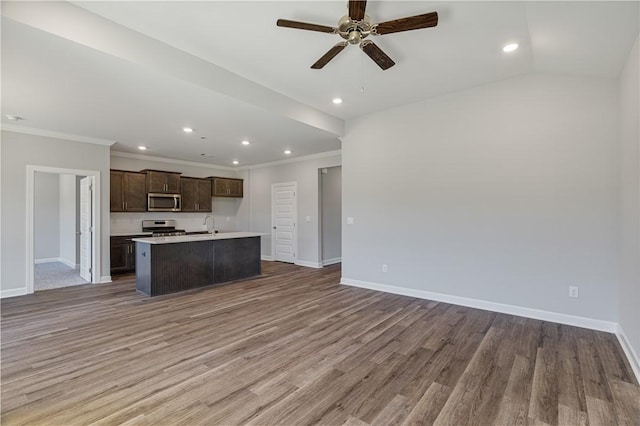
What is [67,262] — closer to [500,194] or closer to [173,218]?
[173,218]

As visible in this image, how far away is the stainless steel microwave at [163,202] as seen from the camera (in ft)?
23.1

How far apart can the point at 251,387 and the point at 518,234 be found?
345 cm

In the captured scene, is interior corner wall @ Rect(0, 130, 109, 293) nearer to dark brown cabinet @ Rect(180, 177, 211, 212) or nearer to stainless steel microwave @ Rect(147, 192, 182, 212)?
stainless steel microwave @ Rect(147, 192, 182, 212)

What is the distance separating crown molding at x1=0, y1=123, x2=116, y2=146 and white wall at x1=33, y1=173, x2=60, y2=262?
384 cm

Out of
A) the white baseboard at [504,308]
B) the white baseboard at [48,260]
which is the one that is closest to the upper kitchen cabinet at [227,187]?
the white baseboard at [48,260]

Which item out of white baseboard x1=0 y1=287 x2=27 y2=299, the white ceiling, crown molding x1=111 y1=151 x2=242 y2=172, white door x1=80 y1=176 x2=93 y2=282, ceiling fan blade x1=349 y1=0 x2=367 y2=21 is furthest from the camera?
crown molding x1=111 y1=151 x2=242 y2=172

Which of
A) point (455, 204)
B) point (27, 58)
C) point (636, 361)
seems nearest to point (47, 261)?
point (27, 58)

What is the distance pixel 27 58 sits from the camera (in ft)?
8.95

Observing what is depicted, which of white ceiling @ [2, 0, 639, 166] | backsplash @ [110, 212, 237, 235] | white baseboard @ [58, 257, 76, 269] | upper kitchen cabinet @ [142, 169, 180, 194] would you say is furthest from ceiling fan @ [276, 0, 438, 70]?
white baseboard @ [58, 257, 76, 269]

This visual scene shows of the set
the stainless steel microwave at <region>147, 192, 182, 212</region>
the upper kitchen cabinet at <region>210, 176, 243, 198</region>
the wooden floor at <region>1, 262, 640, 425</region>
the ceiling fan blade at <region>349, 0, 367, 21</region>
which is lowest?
the wooden floor at <region>1, 262, 640, 425</region>

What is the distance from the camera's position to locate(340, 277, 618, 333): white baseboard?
323 cm

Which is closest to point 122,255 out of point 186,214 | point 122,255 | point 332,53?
point 122,255

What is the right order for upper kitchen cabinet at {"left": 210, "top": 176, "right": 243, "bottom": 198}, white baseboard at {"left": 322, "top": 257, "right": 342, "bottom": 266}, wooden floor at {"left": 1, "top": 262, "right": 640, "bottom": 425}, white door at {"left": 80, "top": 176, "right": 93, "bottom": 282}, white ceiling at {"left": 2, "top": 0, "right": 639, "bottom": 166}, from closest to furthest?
wooden floor at {"left": 1, "top": 262, "right": 640, "bottom": 425}, white ceiling at {"left": 2, "top": 0, "right": 639, "bottom": 166}, white door at {"left": 80, "top": 176, "right": 93, "bottom": 282}, white baseboard at {"left": 322, "top": 257, "right": 342, "bottom": 266}, upper kitchen cabinet at {"left": 210, "top": 176, "right": 243, "bottom": 198}

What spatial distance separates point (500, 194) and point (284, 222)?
531 centimetres
